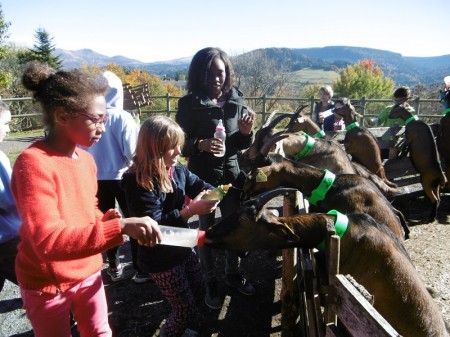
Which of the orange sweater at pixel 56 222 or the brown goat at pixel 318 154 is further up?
the orange sweater at pixel 56 222

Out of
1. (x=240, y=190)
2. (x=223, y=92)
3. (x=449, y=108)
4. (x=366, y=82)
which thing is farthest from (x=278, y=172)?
(x=366, y=82)

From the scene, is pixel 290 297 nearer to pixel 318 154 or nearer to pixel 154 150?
pixel 154 150

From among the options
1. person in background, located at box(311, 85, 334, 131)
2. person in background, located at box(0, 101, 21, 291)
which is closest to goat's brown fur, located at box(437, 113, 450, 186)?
person in background, located at box(311, 85, 334, 131)

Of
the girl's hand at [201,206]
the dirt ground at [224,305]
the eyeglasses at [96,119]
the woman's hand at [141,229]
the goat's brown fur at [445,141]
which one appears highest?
the eyeglasses at [96,119]

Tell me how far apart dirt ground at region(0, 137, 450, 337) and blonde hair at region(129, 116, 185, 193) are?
75.1 inches

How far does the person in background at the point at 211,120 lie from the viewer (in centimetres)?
346

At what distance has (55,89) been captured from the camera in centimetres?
175

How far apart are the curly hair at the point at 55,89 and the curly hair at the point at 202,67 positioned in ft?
5.91

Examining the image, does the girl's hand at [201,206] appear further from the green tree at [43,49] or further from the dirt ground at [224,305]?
the green tree at [43,49]

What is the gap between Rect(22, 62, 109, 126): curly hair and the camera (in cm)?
174

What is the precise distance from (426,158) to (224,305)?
516 centimetres

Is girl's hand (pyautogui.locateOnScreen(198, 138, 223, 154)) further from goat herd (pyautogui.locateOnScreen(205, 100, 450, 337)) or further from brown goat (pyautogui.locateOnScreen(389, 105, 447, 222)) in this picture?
brown goat (pyautogui.locateOnScreen(389, 105, 447, 222))

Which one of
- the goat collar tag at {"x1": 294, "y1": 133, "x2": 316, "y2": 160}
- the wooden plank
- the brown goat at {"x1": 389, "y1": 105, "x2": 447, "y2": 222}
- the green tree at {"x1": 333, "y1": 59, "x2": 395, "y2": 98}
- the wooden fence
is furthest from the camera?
the green tree at {"x1": 333, "y1": 59, "x2": 395, "y2": 98}

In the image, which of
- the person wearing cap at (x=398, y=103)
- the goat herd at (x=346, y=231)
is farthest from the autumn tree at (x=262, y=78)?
the goat herd at (x=346, y=231)
